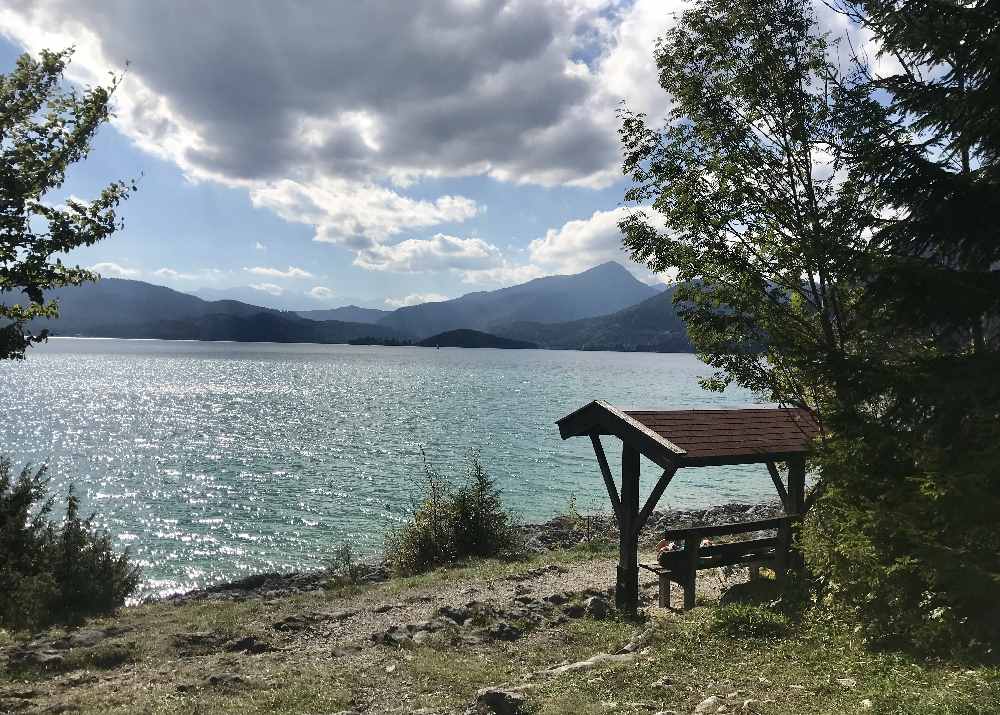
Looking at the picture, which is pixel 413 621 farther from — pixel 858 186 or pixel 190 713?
pixel 858 186

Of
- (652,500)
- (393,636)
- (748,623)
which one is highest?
(652,500)

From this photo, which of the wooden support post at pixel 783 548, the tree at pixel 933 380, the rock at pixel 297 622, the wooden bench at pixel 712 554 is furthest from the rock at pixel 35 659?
the wooden support post at pixel 783 548

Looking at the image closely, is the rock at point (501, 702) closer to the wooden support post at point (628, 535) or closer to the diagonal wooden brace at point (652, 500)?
the diagonal wooden brace at point (652, 500)

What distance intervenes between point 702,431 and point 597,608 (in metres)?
4.49

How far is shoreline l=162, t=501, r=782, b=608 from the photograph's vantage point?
19.9 metres

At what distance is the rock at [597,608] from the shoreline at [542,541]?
811 centimetres

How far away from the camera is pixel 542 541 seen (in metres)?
24.5

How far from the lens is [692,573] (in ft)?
42.5

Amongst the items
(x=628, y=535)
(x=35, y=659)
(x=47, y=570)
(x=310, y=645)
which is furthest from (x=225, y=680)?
(x=47, y=570)

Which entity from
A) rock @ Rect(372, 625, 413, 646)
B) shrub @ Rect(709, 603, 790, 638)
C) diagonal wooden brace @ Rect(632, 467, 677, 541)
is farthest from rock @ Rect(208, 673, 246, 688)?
diagonal wooden brace @ Rect(632, 467, 677, 541)

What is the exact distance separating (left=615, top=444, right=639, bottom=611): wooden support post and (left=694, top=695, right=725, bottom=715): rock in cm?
623

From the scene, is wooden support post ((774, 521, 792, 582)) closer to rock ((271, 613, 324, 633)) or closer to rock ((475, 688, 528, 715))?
rock ((475, 688, 528, 715))

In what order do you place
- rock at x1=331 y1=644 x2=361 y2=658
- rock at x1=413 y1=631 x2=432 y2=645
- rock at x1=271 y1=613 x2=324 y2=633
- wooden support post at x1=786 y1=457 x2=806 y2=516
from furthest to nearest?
wooden support post at x1=786 y1=457 x2=806 y2=516 < rock at x1=271 y1=613 x2=324 y2=633 < rock at x1=413 y1=631 x2=432 y2=645 < rock at x1=331 y1=644 x2=361 y2=658

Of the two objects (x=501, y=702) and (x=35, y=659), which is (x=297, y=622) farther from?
(x=501, y=702)
